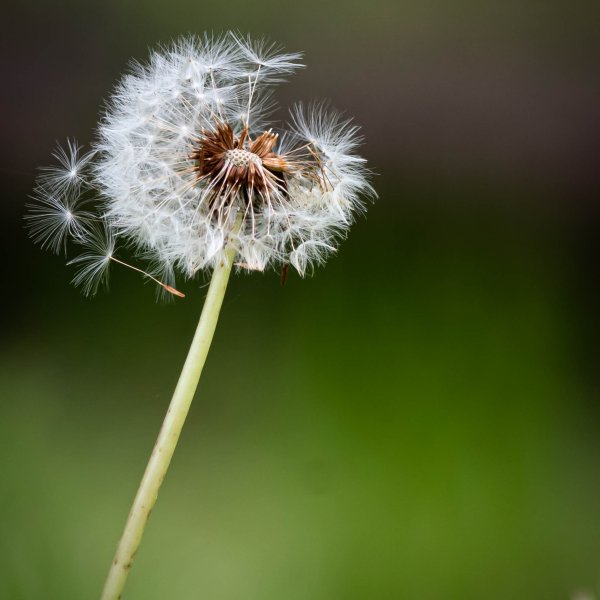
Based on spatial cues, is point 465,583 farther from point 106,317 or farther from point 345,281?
point 106,317

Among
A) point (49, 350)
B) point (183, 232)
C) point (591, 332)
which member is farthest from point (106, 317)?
point (591, 332)

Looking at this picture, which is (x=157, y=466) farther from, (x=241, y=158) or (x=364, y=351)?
(x=364, y=351)

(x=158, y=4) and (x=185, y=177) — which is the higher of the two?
A: (x=158, y=4)

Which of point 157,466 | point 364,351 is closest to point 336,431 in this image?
point 364,351

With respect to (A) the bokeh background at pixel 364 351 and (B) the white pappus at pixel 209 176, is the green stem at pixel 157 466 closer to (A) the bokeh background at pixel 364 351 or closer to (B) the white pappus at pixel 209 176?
(B) the white pappus at pixel 209 176

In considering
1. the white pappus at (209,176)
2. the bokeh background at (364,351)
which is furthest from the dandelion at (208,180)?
A: the bokeh background at (364,351)

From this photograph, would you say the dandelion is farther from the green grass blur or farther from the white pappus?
the green grass blur
